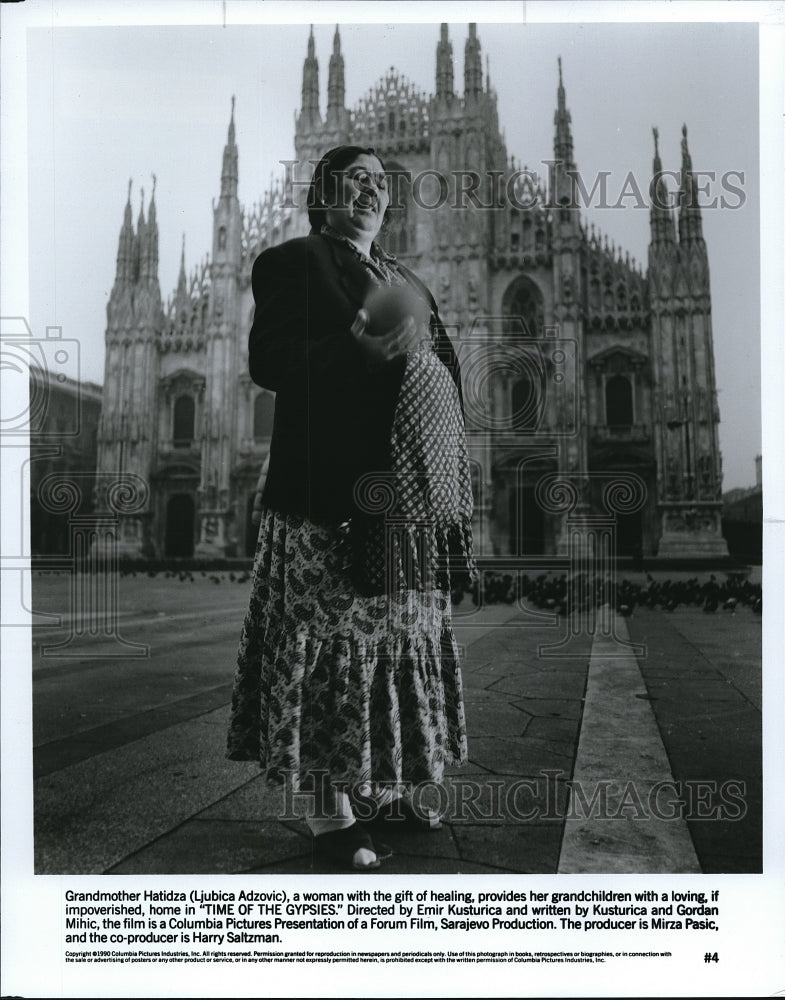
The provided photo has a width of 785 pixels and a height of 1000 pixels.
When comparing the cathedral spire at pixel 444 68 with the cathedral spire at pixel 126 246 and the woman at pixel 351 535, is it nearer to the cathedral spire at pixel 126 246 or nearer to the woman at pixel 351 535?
the woman at pixel 351 535

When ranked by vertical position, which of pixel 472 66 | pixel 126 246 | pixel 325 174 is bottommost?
pixel 325 174

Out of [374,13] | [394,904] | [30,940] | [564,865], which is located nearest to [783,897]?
[564,865]

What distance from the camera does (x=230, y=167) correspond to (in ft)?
8.93

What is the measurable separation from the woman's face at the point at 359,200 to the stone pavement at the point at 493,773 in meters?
1.57

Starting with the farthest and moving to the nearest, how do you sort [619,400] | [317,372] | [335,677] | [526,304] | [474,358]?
[526,304] → [619,400] → [474,358] → [317,372] → [335,677]

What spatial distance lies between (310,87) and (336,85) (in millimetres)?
103

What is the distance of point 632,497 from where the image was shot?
11.5 ft

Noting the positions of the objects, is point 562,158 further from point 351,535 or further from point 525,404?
point 525,404

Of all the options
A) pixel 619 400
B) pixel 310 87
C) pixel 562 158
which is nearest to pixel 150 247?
pixel 310 87

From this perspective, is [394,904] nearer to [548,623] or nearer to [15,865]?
[15,865]

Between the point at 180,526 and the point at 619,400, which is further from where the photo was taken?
the point at 619,400

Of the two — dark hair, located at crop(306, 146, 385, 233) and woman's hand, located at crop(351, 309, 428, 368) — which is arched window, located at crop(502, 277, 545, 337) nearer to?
dark hair, located at crop(306, 146, 385, 233)

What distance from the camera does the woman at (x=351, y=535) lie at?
1720 millimetres

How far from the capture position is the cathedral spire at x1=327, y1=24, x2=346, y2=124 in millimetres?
2471
